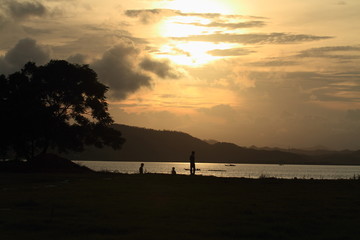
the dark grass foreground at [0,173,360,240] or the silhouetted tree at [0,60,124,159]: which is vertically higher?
the silhouetted tree at [0,60,124,159]

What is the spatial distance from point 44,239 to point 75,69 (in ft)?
163

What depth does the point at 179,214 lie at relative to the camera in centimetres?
1972

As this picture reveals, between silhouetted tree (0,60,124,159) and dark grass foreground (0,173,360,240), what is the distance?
99.0 ft

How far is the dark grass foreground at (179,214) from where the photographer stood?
621 inches

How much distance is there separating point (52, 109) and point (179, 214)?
141ft

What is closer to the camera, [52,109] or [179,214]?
[179,214]

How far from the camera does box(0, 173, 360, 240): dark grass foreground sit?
51.8 ft

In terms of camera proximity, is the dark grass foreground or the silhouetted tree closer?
the dark grass foreground

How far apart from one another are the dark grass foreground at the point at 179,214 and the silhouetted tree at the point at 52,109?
3017cm

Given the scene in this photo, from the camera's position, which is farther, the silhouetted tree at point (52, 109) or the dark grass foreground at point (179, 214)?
the silhouetted tree at point (52, 109)

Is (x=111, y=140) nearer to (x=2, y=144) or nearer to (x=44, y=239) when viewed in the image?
(x=2, y=144)

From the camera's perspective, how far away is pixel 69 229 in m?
16.2

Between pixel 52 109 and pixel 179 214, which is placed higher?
pixel 52 109

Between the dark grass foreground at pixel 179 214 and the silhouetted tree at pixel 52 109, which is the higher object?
the silhouetted tree at pixel 52 109
